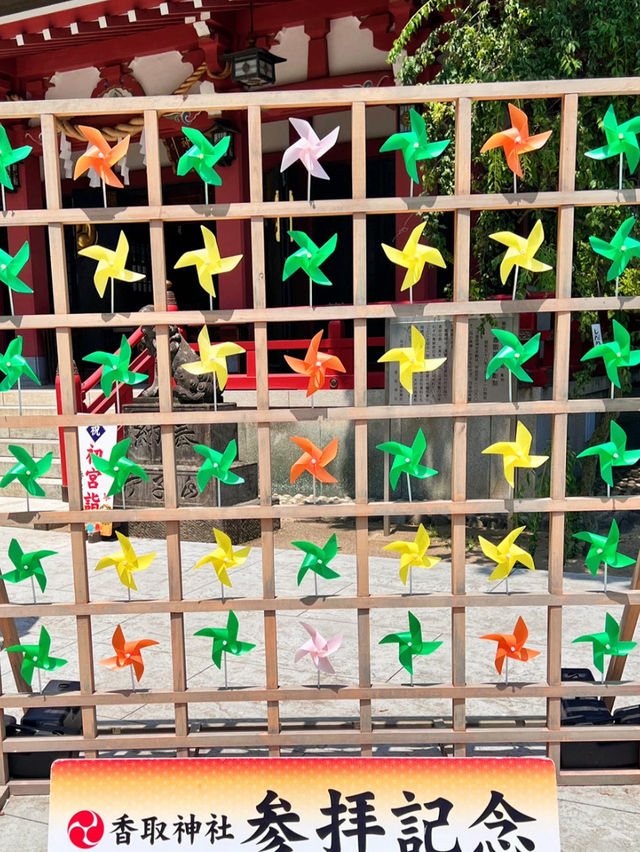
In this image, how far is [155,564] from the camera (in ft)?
19.4

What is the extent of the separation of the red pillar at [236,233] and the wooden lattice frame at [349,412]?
6.87 metres

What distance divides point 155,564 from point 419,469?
3969 mm

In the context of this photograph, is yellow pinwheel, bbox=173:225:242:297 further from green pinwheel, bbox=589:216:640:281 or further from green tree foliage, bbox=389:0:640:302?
green tree foliage, bbox=389:0:640:302

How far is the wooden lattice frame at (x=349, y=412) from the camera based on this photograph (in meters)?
2.38

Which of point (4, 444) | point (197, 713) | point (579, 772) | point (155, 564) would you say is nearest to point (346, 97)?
point (579, 772)

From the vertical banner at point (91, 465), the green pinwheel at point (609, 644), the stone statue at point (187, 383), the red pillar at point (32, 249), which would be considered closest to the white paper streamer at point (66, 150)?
the red pillar at point (32, 249)

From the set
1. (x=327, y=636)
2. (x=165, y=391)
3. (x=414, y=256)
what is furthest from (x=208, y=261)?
(x=327, y=636)

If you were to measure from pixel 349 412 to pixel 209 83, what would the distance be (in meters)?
7.79

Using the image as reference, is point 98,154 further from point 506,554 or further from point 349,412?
point 506,554

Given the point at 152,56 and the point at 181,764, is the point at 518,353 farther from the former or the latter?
the point at 152,56

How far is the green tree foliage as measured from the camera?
498cm

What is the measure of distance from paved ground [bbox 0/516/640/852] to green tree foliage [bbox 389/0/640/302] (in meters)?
2.36

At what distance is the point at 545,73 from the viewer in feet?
17.0

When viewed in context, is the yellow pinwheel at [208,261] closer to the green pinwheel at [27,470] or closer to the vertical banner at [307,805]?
the green pinwheel at [27,470]
